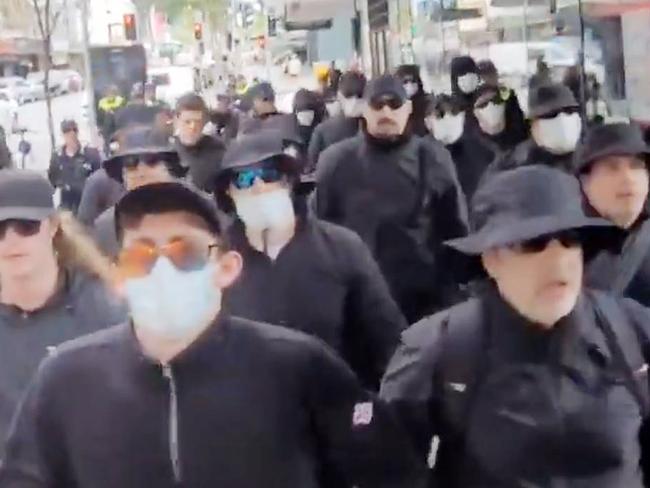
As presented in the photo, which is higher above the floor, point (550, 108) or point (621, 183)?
point (550, 108)

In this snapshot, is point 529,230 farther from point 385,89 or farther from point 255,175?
point 385,89

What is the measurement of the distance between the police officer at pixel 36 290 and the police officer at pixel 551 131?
132 inches

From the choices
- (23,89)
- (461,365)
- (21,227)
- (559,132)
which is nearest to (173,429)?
(461,365)

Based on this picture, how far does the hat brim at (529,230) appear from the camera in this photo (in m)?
2.98

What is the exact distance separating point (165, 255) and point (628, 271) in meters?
1.53

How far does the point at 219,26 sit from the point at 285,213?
201 feet

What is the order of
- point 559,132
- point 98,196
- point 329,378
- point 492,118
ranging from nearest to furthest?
1. point 329,378
2. point 559,132
3. point 98,196
4. point 492,118

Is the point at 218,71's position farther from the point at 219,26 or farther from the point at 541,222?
the point at 541,222

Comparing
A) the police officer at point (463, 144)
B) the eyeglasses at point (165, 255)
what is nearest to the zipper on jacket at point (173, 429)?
the eyeglasses at point (165, 255)

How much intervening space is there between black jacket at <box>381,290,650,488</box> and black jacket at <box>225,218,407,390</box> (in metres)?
1.51

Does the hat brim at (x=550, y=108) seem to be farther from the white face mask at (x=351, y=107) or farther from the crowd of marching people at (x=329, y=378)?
the crowd of marching people at (x=329, y=378)

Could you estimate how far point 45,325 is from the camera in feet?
12.2

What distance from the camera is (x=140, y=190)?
9.84ft

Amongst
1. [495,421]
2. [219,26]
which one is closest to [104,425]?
[495,421]
